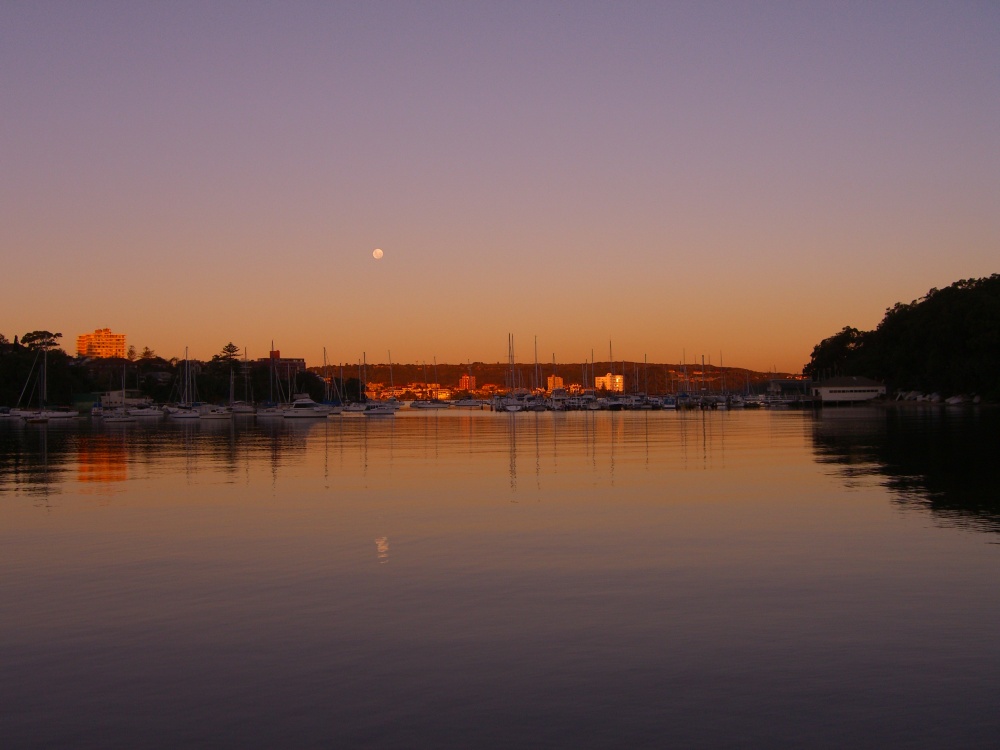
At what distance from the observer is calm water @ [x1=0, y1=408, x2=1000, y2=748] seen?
33.2ft

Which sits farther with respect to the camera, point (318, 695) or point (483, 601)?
point (483, 601)

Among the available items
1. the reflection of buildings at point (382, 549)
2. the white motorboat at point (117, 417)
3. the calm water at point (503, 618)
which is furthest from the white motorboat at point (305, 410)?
the reflection of buildings at point (382, 549)

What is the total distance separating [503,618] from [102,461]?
40801mm

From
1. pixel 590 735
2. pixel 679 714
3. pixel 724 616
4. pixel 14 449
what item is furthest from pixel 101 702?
pixel 14 449

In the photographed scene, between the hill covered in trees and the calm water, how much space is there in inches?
4449

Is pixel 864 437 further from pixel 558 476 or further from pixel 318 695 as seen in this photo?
pixel 318 695

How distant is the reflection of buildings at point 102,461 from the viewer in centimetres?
3944

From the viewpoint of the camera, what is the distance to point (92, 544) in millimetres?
21594

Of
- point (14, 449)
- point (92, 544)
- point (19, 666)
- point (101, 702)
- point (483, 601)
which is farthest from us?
point (14, 449)

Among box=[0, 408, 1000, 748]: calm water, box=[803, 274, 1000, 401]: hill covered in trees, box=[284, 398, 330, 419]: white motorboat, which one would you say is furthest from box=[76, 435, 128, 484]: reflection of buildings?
box=[803, 274, 1000, 401]: hill covered in trees

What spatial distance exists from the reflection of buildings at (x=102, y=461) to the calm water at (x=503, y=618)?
738 cm

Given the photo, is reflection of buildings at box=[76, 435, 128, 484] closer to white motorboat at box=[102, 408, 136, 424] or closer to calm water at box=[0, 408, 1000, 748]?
calm water at box=[0, 408, 1000, 748]

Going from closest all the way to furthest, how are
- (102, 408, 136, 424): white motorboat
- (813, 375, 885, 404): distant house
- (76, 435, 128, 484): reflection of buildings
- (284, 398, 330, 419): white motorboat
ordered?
1. (76, 435, 128, 484): reflection of buildings
2. (102, 408, 136, 424): white motorboat
3. (284, 398, 330, 419): white motorboat
4. (813, 375, 885, 404): distant house

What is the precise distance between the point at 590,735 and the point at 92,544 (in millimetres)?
15526
